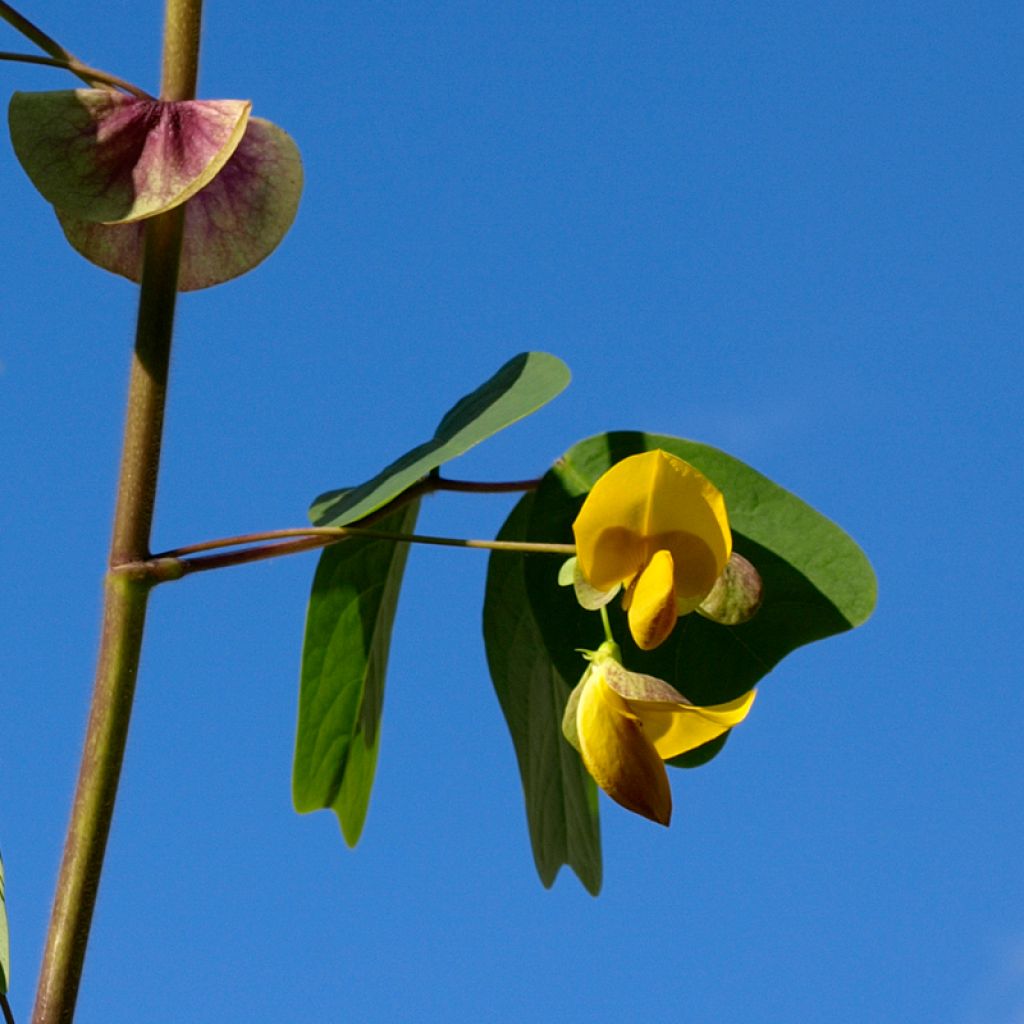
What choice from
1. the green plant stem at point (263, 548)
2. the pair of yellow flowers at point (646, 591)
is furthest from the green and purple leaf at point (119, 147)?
the pair of yellow flowers at point (646, 591)

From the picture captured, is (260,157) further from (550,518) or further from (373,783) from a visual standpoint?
(373,783)

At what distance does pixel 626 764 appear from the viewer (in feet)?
2.33

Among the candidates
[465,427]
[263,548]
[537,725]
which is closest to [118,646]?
[263,548]

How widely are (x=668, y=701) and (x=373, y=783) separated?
17.7 inches

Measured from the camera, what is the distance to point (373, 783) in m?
1.11

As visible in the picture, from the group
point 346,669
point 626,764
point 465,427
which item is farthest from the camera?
point 346,669

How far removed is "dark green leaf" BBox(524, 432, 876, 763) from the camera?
90cm

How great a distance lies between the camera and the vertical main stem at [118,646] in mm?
743

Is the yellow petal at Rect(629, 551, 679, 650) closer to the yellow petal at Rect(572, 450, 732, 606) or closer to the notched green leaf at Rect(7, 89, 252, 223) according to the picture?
the yellow petal at Rect(572, 450, 732, 606)

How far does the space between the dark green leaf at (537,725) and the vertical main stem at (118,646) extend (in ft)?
1.00

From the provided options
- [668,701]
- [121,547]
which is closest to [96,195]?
[121,547]

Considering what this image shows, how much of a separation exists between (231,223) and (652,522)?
0.36 metres

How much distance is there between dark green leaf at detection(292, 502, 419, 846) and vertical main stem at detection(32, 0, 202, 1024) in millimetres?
228

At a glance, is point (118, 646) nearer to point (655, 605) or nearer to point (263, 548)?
point (263, 548)
